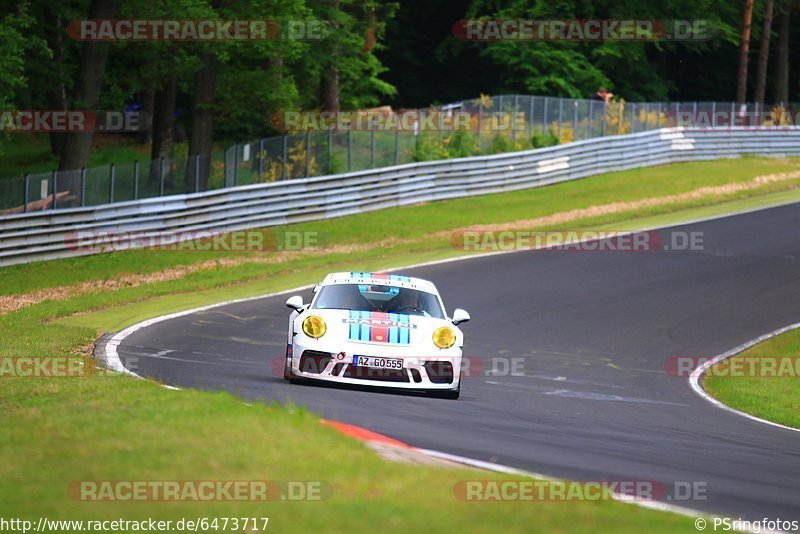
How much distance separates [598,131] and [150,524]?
119ft

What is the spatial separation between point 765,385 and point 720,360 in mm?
1345

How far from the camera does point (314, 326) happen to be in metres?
12.8

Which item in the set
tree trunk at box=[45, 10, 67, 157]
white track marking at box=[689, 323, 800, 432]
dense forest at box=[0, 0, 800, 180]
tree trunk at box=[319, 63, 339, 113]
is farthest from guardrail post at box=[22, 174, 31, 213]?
tree trunk at box=[319, 63, 339, 113]

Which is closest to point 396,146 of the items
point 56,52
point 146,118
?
point 56,52

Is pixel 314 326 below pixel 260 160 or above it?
below

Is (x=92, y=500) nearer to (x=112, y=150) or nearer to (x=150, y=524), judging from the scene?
(x=150, y=524)

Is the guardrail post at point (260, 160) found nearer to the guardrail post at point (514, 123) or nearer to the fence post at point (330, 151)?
the fence post at point (330, 151)

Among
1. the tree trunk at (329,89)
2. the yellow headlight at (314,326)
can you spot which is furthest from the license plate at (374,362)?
the tree trunk at (329,89)

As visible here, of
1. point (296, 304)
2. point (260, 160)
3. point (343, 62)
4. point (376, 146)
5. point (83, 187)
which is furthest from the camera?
point (343, 62)

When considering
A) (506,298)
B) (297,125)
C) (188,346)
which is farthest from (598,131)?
(188,346)

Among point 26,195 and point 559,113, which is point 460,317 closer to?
point 26,195

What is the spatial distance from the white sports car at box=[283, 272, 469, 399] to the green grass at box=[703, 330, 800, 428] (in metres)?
3.87

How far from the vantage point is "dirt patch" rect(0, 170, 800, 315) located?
20.9 metres

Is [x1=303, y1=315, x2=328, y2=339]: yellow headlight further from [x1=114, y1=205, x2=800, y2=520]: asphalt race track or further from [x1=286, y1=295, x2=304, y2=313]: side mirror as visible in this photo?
[x1=114, y1=205, x2=800, y2=520]: asphalt race track
